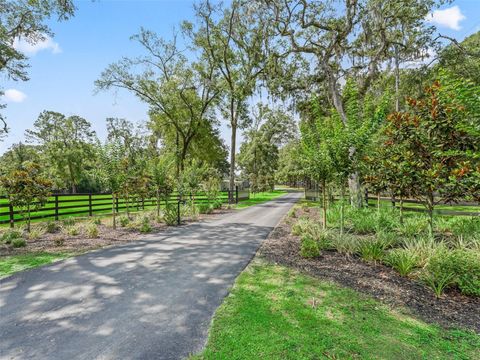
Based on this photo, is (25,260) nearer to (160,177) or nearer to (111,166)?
(111,166)

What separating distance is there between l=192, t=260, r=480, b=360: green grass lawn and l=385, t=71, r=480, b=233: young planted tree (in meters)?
2.96

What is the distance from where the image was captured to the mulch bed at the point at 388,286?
3.04 m

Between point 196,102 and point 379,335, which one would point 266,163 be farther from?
point 379,335

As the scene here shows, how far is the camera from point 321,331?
2.66 m

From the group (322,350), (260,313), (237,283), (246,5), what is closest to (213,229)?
(237,283)

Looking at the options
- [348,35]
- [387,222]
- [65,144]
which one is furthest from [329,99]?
[65,144]

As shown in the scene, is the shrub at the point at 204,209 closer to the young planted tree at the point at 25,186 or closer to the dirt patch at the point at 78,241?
the dirt patch at the point at 78,241

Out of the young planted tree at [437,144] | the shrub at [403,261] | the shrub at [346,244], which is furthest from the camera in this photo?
the shrub at [346,244]

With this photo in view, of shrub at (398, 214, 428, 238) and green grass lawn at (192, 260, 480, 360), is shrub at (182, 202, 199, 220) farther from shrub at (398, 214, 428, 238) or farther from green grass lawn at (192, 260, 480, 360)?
green grass lawn at (192, 260, 480, 360)

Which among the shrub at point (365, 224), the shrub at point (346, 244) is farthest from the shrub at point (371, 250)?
the shrub at point (365, 224)

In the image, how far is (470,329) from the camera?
2.76 metres

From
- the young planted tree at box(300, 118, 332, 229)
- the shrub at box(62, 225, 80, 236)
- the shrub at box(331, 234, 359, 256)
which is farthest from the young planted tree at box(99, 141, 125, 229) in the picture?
the shrub at box(331, 234, 359, 256)

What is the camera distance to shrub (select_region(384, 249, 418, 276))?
4.19 m

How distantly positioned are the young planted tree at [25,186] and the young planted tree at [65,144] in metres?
19.7
